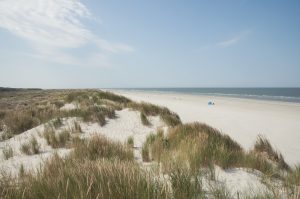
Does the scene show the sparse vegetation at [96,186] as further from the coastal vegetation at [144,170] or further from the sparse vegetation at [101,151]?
the sparse vegetation at [101,151]

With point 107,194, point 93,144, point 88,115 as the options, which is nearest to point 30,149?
point 93,144

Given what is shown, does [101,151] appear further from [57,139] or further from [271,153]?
[271,153]

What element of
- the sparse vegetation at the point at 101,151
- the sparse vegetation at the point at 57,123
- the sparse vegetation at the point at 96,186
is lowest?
the sparse vegetation at the point at 57,123

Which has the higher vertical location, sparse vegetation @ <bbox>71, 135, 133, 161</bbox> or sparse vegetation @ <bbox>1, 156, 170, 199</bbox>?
sparse vegetation @ <bbox>1, 156, 170, 199</bbox>

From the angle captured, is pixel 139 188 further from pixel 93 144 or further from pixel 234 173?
pixel 93 144

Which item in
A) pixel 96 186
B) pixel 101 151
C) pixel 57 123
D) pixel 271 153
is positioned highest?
pixel 96 186

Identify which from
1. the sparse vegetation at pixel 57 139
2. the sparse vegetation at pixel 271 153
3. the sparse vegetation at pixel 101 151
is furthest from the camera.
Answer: the sparse vegetation at pixel 57 139

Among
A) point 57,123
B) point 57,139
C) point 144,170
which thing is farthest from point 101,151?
point 57,123

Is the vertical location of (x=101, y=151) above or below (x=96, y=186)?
below

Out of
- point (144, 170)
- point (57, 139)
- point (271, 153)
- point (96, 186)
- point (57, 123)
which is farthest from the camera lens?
point (57, 123)

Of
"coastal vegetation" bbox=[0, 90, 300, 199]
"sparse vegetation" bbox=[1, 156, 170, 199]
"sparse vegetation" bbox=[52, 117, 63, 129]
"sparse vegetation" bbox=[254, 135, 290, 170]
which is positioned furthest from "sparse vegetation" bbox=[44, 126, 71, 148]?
"sparse vegetation" bbox=[254, 135, 290, 170]

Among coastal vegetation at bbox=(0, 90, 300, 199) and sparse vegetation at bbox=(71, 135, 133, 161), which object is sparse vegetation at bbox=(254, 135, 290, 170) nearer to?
coastal vegetation at bbox=(0, 90, 300, 199)

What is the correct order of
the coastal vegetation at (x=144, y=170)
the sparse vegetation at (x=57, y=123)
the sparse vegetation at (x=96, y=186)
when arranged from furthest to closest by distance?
1. the sparse vegetation at (x=57, y=123)
2. the coastal vegetation at (x=144, y=170)
3. the sparse vegetation at (x=96, y=186)

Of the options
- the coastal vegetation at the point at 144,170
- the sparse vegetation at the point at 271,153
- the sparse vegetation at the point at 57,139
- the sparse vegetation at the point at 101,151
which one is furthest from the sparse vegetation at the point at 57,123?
the sparse vegetation at the point at 271,153
